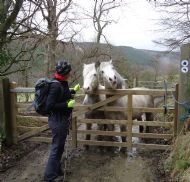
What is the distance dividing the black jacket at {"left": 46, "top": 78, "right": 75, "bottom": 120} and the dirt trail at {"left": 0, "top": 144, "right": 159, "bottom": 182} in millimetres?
1142

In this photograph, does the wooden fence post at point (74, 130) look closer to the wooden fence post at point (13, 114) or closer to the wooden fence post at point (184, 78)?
the wooden fence post at point (13, 114)

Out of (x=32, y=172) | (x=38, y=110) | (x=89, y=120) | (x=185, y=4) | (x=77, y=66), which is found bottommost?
(x=32, y=172)

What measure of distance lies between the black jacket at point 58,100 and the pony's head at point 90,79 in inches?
40.7

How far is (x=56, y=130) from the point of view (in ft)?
15.1

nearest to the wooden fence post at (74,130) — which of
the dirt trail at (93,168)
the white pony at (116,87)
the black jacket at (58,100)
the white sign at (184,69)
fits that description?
the dirt trail at (93,168)

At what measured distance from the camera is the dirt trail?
4.84 meters

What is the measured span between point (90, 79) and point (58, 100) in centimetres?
142

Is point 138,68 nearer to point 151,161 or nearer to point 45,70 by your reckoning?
point 45,70

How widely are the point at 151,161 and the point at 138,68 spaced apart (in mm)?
21277

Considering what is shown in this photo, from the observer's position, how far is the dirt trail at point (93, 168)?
4.84m

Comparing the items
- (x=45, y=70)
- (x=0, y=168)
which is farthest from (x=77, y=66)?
(x=0, y=168)

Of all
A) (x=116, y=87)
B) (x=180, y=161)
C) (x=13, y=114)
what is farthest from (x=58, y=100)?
(x=13, y=114)

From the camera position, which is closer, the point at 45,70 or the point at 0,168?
the point at 0,168

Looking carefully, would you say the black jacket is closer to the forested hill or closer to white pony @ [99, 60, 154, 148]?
white pony @ [99, 60, 154, 148]
